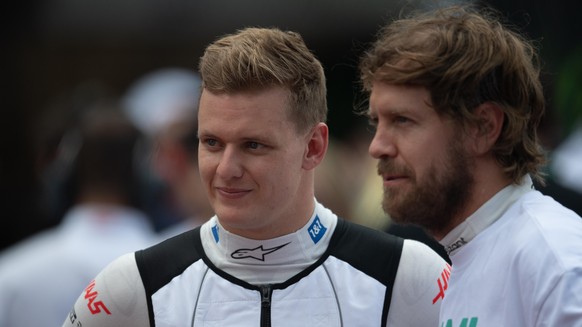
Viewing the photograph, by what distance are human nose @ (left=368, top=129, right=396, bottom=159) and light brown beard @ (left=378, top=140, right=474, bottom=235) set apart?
0.17 feet

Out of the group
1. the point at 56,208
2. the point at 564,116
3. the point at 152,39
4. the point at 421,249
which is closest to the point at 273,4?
the point at 152,39

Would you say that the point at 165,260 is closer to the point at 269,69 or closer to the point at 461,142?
the point at 269,69

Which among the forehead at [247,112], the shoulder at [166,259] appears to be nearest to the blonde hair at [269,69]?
the forehead at [247,112]

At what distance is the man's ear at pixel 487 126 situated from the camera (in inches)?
137

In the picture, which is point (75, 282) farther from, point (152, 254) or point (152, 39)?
point (152, 39)

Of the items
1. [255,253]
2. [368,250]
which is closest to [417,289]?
[368,250]

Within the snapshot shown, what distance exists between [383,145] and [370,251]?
469 millimetres

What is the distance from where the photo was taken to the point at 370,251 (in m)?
3.85

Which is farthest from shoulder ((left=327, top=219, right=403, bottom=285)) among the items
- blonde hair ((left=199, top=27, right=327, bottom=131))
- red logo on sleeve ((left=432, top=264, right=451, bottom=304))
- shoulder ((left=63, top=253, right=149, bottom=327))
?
shoulder ((left=63, top=253, right=149, bottom=327))

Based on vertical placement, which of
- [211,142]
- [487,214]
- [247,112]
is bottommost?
[487,214]

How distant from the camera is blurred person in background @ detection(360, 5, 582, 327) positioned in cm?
339

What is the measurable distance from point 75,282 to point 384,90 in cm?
178

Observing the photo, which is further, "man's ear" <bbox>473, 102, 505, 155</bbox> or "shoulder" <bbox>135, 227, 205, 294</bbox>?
"shoulder" <bbox>135, 227, 205, 294</bbox>

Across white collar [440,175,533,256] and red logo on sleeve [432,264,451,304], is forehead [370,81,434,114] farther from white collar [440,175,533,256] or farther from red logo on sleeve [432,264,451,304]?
red logo on sleeve [432,264,451,304]
